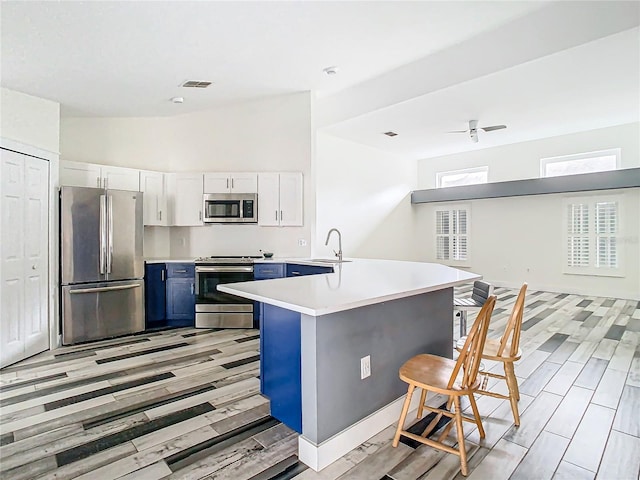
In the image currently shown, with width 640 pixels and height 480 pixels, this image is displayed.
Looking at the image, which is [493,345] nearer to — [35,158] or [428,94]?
[428,94]

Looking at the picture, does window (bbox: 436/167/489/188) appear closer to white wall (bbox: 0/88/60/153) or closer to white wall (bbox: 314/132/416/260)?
white wall (bbox: 314/132/416/260)

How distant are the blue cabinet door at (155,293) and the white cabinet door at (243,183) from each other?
144 centimetres

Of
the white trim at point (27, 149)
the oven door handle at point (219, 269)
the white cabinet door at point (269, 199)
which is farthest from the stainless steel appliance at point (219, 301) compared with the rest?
the white trim at point (27, 149)

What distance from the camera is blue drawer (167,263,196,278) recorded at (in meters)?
4.61

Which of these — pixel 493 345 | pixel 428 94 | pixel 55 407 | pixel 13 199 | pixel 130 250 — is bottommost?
pixel 55 407

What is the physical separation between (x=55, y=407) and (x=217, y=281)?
219cm

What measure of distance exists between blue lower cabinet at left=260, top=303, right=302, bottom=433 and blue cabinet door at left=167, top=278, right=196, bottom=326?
2.58 meters

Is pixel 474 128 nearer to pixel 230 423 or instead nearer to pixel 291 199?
pixel 291 199

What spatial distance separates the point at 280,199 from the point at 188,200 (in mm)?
1298

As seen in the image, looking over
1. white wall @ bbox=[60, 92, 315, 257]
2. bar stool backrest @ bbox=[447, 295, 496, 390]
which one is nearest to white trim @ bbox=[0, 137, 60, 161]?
white wall @ bbox=[60, 92, 315, 257]

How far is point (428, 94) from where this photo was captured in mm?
4277

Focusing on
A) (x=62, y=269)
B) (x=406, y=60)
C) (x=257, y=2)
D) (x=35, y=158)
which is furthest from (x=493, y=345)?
(x=35, y=158)

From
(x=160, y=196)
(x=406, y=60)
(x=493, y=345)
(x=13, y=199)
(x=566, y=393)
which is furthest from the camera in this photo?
(x=160, y=196)

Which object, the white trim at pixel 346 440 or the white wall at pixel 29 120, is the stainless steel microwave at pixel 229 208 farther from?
the white trim at pixel 346 440
